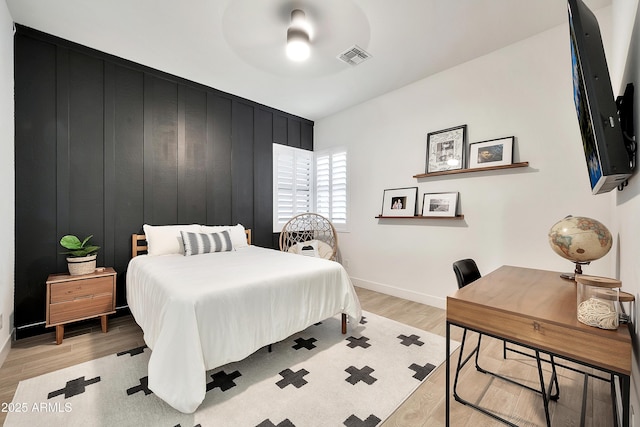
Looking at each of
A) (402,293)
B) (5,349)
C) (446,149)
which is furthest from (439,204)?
(5,349)

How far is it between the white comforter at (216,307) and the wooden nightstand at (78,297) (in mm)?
197

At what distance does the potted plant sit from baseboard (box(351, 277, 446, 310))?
323cm

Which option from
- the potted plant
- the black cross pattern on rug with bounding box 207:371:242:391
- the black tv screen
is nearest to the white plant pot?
the potted plant

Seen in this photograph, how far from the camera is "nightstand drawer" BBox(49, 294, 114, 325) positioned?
234cm

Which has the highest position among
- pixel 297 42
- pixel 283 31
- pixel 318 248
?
pixel 283 31

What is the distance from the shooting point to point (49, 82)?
8.64 feet

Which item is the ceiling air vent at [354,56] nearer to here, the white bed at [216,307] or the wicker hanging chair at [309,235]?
the white bed at [216,307]

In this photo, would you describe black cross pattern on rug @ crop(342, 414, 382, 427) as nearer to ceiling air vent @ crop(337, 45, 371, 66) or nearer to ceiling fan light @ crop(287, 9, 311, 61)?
ceiling fan light @ crop(287, 9, 311, 61)

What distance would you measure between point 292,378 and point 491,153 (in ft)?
9.26

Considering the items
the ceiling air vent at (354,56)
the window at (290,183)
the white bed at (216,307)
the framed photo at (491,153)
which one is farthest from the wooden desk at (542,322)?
the window at (290,183)

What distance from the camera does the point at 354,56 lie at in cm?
288

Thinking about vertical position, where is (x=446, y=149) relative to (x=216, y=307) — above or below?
above

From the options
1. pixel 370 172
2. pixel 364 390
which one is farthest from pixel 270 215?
pixel 364 390

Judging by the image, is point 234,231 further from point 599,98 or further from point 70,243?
point 599,98
